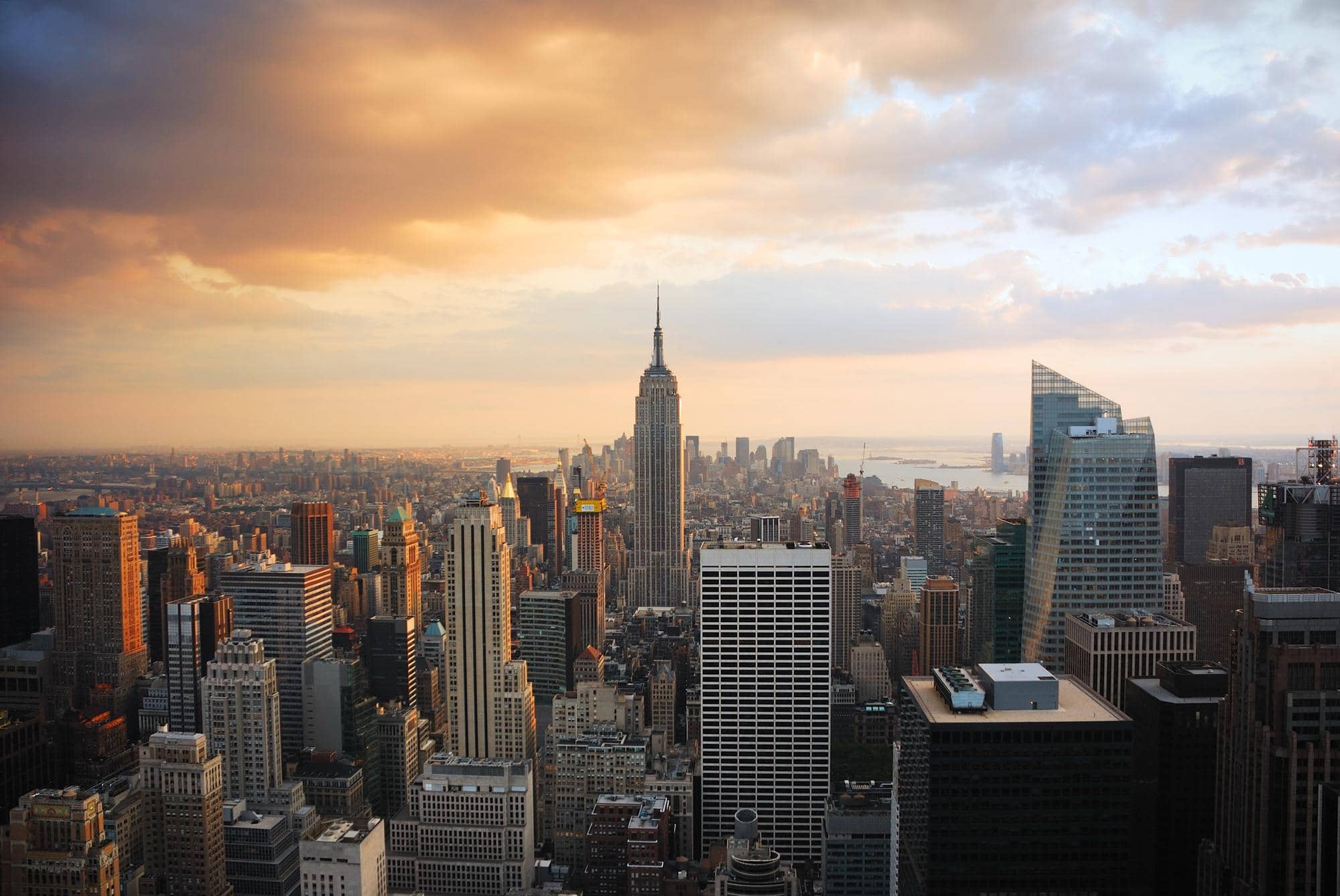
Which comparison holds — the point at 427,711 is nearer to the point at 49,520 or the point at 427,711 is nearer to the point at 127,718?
the point at 127,718

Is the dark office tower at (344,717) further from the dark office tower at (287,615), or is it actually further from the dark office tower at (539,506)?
the dark office tower at (539,506)

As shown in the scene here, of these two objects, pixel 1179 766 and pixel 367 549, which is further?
pixel 367 549

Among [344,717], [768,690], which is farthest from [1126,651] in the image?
[344,717]

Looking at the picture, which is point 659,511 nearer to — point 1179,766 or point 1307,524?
point 1307,524

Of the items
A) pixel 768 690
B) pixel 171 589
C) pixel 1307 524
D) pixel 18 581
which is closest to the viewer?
pixel 18 581

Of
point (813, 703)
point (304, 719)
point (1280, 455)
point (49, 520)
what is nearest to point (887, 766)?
point (813, 703)

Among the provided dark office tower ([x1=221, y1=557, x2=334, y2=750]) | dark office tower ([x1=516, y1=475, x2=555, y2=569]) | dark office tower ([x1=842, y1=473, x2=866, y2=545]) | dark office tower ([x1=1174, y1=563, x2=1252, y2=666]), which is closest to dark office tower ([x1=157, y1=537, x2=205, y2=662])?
dark office tower ([x1=221, y1=557, x2=334, y2=750])

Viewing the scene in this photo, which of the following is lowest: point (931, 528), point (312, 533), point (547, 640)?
point (547, 640)

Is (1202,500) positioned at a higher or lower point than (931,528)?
higher

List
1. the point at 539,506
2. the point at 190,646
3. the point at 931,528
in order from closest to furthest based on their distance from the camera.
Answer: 1. the point at 190,646
2. the point at 539,506
3. the point at 931,528
